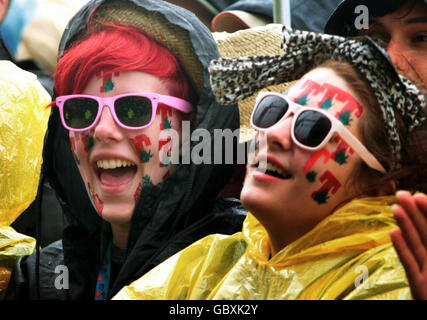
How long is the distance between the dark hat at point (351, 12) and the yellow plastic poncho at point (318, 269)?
0.89 metres

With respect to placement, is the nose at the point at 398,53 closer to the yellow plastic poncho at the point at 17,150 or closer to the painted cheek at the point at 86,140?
the painted cheek at the point at 86,140

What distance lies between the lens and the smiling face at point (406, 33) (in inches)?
95.7

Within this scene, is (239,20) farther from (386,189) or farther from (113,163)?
(386,189)

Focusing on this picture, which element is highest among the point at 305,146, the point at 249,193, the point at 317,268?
the point at 305,146

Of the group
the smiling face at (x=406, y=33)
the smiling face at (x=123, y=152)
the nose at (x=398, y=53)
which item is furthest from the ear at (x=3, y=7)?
the nose at (x=398, y=53)

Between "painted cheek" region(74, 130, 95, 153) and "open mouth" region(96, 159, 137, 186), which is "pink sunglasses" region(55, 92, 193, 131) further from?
"open mouth" region(96, 159, 137, 186)

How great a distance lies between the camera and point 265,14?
12.3ft

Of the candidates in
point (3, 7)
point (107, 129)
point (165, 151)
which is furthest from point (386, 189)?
point (3, 7)

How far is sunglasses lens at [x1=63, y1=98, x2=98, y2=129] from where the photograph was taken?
244 cm

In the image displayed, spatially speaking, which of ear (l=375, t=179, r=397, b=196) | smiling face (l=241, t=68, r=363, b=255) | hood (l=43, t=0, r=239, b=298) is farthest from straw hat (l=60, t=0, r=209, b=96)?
ear (l=375, t=179, r=397, b=196)

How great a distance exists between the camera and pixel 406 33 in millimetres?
2512
